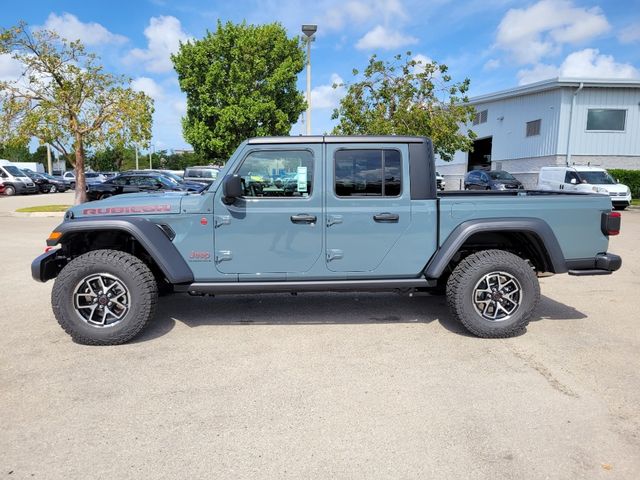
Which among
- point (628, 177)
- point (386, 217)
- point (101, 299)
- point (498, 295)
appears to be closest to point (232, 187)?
point (386, 217)

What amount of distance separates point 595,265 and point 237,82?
25.2m

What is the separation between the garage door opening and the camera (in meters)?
36.8

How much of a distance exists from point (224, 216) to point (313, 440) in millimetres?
2221

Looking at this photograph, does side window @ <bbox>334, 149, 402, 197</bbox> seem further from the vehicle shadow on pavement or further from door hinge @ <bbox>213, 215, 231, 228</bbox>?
the vehicle shadow on pavement

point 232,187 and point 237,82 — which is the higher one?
point 237,82

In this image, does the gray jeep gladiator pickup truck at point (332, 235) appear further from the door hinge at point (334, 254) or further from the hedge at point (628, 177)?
the hedge at point (628, 177)

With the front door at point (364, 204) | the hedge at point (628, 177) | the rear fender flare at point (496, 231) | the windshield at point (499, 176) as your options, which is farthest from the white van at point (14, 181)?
the hedge at point (628, 177)

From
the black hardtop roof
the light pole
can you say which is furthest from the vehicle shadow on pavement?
the light pole

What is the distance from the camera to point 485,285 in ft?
15.0

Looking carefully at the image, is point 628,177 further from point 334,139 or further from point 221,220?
point 221,220

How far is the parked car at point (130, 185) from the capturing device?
808 inches

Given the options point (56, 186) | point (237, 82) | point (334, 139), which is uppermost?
point (237, 82)

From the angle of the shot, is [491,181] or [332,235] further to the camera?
[491,181]

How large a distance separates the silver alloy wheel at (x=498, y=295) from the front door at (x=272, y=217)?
1.56m
